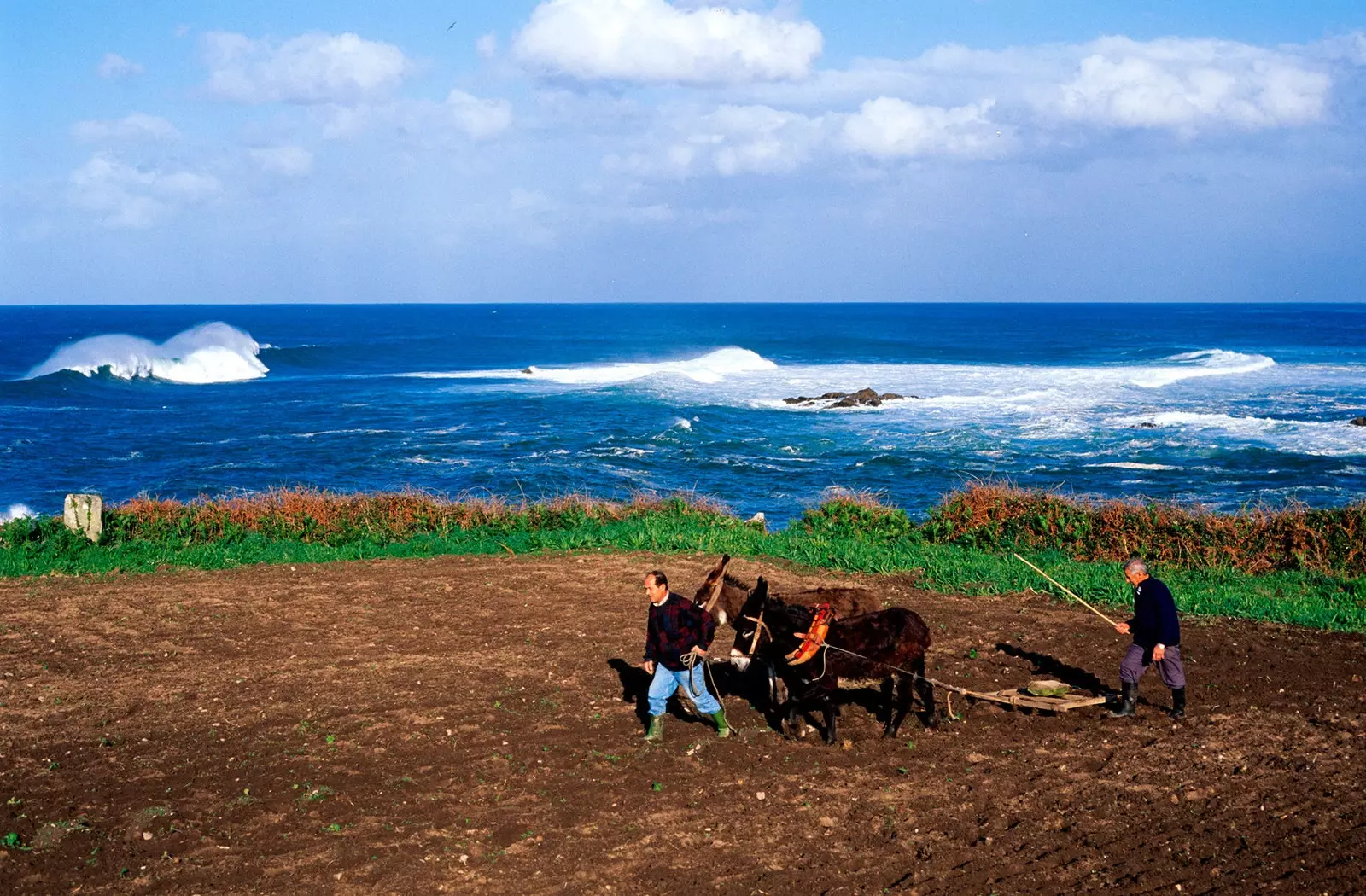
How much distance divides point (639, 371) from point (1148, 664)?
63402 mm

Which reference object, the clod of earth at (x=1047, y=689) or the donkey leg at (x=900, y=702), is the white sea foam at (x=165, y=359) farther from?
the clod of earth at (x=1047, y=689)

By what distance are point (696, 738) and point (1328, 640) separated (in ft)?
22.5

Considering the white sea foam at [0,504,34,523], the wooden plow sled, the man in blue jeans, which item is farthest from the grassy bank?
the white sea foam at [0,504,34,523]

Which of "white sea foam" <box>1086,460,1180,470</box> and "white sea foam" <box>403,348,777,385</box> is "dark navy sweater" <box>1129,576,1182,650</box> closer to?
"white sea foam" <box>1086,460,1180,470</box>

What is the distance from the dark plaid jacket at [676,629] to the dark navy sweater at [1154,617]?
3.54 m

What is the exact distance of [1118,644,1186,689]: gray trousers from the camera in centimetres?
862

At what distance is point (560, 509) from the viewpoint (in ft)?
58.7

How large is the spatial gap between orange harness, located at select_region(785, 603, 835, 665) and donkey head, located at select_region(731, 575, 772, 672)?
0.29 meters

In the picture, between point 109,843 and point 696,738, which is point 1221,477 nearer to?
point 696,738

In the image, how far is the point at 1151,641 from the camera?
8656 mm

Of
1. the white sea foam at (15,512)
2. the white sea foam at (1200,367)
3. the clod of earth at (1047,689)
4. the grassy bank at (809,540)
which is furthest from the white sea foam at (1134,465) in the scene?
the white sea foam at (15,512)

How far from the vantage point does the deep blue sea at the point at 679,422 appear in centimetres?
3173

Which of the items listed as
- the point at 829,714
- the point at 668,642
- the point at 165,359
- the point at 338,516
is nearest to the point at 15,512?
the point at 338,516

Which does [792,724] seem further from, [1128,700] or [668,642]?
[1128,700]
